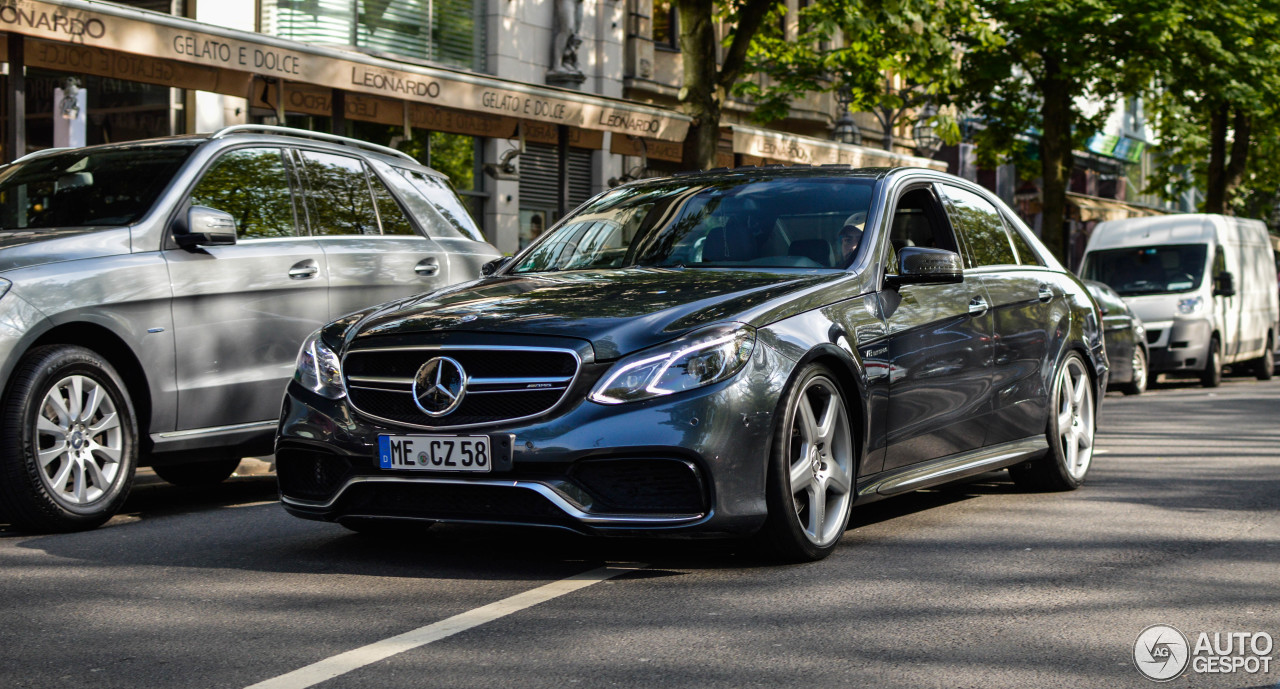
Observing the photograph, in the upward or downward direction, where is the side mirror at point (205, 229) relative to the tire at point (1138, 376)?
upward

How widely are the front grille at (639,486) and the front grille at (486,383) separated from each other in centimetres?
27

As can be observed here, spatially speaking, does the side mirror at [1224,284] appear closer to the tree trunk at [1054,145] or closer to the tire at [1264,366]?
the tire at [1264,366]

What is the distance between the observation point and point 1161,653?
444 centimetres

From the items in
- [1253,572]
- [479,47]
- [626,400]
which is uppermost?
[479,47]

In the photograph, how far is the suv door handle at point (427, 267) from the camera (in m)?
8.61

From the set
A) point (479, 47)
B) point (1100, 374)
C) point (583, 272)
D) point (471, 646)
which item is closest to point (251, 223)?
point (583, 272)

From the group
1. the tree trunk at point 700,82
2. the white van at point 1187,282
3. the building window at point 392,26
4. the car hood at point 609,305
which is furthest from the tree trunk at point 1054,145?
the car hood at point 609,305

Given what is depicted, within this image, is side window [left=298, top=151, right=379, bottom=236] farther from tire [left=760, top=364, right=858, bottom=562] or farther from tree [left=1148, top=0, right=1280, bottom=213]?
tree [left=1148, top=0, right=1280, bottom=213]

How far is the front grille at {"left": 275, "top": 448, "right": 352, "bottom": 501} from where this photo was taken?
561 centimetres

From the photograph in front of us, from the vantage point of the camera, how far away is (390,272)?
8406 mm

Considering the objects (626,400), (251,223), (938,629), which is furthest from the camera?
(251,223)

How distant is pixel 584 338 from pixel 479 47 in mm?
20276

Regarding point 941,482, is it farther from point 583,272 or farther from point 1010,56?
point 1010,56

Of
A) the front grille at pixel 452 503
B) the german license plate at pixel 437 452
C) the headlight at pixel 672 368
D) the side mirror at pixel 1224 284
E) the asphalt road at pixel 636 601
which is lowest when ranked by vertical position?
the asphalt road at pixel 636 601
